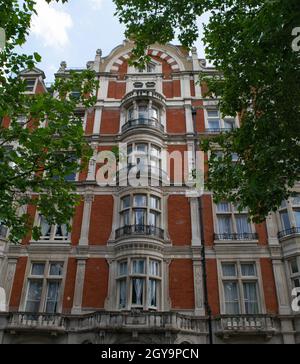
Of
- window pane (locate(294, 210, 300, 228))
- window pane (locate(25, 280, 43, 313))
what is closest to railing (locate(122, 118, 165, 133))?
window pane (locate(294, 210, 300, 228))

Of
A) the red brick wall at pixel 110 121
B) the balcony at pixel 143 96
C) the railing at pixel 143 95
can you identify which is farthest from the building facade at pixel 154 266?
the railing at pixel 143 95

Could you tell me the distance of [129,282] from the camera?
Result: 58.1 ft

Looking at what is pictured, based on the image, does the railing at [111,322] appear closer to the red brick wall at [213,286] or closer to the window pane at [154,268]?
the red brick wall at [213,286]

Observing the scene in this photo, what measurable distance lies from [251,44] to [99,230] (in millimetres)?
12990

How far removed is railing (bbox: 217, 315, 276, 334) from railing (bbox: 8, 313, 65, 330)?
7.57 m

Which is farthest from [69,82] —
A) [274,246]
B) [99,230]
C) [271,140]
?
[274,246]

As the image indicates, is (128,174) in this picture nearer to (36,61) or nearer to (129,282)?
(129,282)

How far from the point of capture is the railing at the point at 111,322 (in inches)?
627

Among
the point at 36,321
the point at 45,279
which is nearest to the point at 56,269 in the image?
the point at 45,279

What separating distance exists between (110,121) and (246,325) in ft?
49.2

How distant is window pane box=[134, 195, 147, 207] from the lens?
20016mm

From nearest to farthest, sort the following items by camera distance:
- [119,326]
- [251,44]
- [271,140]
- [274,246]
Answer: [251,44] < [271,140] < [119,326] < [274,246]

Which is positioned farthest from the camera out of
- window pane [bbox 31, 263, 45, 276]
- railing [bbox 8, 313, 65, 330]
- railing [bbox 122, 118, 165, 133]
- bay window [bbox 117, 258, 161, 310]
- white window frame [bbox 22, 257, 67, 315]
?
railing [bbox 122, 118, 165, 133]

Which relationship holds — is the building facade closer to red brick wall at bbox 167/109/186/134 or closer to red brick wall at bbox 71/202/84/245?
red brick wall at bbox 71/202/84/245
